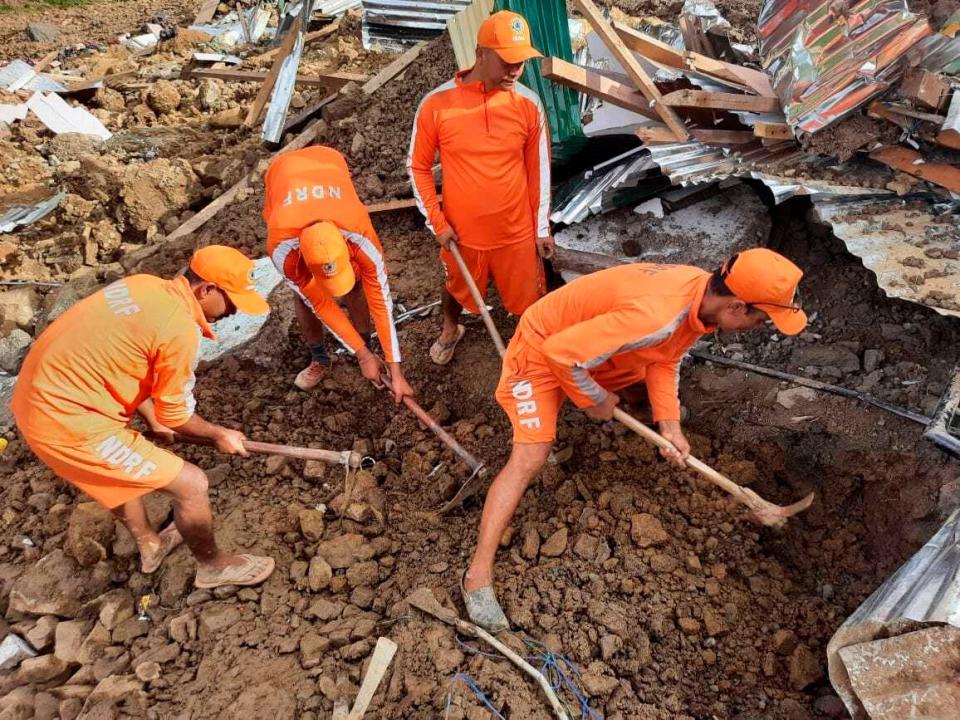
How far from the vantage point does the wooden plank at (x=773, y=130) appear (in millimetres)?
4574

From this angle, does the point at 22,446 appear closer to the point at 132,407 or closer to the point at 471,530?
the point at 132,407

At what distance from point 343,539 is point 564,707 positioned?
150 centimetres

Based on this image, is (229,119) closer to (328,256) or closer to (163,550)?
(328,256)

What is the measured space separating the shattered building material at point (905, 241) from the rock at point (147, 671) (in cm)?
420

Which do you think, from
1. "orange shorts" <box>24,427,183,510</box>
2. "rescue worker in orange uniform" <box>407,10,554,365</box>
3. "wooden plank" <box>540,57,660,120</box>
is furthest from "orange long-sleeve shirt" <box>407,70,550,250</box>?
"orange shorts" <box>24,427,183,510</box>

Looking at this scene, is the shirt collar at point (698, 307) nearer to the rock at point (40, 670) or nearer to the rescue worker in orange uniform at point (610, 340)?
the rescue worker in orange uniform at point (610, 340)

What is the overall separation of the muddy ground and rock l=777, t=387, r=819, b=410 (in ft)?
0.08

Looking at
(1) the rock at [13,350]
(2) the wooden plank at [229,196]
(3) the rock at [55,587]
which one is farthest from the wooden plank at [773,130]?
(1) the rock at [13,350]

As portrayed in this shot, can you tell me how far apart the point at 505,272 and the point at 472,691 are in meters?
2.59

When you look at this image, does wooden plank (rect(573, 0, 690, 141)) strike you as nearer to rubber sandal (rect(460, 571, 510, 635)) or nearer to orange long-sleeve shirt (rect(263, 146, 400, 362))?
orange long-sleeve shirt (rect(263, 146, 400, 362))

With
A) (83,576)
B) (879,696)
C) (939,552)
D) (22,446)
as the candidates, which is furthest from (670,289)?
(22,446)

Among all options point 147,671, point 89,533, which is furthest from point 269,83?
point 147,671

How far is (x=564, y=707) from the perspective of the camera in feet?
10.3

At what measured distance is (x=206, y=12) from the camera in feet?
37.3
